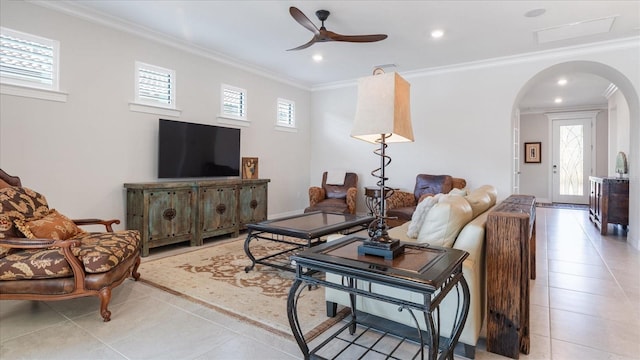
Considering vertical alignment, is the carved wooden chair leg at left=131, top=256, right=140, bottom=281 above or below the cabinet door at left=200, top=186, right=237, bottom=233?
below

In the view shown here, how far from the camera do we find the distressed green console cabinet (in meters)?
3.91

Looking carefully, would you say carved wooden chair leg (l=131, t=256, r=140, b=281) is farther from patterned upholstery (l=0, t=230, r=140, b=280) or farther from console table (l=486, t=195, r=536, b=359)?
console table (l=486, t=195, r=536, b=359)

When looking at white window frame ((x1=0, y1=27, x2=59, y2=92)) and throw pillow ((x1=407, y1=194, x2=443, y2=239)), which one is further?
white window frame ((x1=0, y1=27, x2=59, y2=92))

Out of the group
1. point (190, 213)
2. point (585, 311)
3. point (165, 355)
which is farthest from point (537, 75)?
point (165, 355)

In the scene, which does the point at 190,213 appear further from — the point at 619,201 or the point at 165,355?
the point at 619,201

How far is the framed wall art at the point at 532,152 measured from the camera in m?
9.38

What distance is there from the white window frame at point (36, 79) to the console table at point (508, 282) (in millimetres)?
4237

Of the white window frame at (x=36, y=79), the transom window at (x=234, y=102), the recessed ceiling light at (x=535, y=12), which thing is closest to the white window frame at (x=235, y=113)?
the transom window at (x=234, y=102)

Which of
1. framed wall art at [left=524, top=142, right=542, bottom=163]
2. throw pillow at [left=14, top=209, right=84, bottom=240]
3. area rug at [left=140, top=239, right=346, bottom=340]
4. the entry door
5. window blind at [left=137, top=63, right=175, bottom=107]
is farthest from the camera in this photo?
framed wall art at [left=524, top=142, right=542, bottom=163]

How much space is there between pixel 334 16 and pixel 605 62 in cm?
378

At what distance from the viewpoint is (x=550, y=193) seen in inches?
363

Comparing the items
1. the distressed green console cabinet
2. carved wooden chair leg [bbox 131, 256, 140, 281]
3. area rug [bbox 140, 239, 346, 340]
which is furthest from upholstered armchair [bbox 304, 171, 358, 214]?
carved wooden chair leg [bbox 131, 256, 140, 281]

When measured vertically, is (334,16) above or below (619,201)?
above

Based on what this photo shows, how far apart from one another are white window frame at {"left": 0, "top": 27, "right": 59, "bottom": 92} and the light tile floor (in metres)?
2.07
